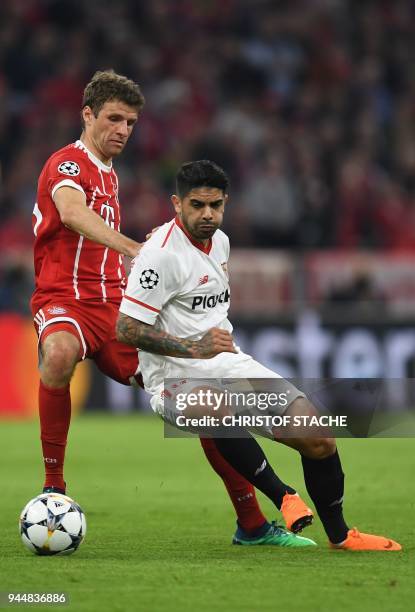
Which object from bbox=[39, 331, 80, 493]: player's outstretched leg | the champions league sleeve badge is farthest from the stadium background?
the champions league sleeve badge

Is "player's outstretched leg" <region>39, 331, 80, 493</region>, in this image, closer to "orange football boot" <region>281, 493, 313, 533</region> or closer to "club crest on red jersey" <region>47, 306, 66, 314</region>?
"club crest on red jersey" <region>47, 306, 66, 314</region>

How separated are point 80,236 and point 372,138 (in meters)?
11.2

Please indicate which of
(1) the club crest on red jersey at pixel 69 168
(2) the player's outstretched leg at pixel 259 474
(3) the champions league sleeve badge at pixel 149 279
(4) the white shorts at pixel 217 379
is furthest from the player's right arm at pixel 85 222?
(2) the player's outstretched leg at pixel 259 474

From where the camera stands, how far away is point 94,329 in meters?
6.64

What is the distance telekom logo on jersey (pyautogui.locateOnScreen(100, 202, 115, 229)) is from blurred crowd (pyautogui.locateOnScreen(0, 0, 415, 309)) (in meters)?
7.44

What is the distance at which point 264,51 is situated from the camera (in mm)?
18344

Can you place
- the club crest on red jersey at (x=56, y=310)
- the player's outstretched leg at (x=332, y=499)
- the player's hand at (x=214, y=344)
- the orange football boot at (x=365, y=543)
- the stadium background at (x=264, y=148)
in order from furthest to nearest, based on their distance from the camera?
the stadium background at (x=264, y=148) → the club crest on red jersey at (x=56, y=310) → the orange football boot at (x=365, y=543) → the player's outstretched leg at (x=332, y=499) → the player's hand at (x=214, y=344)

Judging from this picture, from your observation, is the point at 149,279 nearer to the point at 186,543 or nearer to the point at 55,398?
the point at 55,398

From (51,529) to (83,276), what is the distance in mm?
1430

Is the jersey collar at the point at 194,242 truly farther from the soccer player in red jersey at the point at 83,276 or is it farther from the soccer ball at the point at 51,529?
the soccer ball at the point at 51,529

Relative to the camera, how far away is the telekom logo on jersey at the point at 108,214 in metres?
6.82

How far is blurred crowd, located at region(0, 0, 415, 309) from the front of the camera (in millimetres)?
15859

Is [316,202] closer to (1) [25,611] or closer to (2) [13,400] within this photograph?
(2) [13,400]

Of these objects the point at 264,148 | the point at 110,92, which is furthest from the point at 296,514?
the point at 264,148
